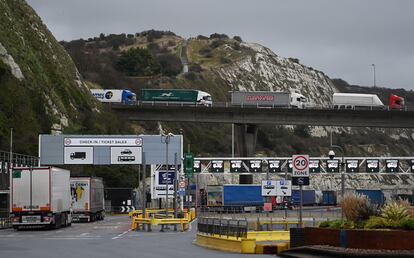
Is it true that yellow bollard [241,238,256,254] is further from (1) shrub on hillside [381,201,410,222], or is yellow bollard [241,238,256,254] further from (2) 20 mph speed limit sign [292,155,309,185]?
(1) shrub on hillside [381,201,410,222]

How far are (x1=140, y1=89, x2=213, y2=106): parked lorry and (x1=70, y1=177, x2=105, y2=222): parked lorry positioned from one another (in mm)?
41751

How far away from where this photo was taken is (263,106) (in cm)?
9838

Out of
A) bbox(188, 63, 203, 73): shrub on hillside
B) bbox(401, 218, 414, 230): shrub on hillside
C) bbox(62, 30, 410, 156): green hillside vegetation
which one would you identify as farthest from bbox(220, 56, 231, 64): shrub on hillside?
bbox(401, 218, 414, 230): shrub on hillside

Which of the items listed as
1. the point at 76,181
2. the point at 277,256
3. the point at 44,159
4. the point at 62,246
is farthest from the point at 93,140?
the point at 277,256

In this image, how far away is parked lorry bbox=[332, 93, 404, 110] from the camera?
97.4 meters

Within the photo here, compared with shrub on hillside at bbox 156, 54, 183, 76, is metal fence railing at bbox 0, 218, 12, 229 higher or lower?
lower

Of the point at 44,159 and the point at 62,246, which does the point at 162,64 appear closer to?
the point at 44,159

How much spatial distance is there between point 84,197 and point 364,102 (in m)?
52.6

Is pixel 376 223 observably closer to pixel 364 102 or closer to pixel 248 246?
pixel 248 246

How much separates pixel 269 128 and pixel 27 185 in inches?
5338

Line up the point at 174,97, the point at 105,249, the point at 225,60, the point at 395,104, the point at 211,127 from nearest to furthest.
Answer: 1. the point at 105,249
2. the point at 395,104
3. the point at 174,97
4. the point at 211,127
5. the point at 225,60

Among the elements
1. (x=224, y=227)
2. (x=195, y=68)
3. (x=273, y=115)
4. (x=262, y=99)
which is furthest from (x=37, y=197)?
(x=195, y=68)

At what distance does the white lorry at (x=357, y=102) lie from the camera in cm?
9838

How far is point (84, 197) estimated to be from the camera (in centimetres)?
5791
